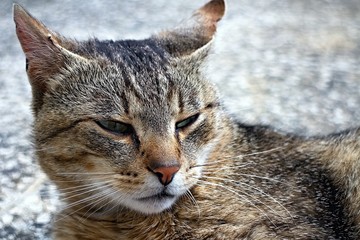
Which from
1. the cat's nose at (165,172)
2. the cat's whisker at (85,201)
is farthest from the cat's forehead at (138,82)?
the cat's whisker at (85,201)

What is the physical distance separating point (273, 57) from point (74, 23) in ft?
5.23

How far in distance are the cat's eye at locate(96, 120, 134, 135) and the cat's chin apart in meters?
0.24

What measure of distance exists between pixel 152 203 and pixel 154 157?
180 mm

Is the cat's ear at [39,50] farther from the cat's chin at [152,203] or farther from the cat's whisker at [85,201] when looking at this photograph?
the cat's chin at [152,203]

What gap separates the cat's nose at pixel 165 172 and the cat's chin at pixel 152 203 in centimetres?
8

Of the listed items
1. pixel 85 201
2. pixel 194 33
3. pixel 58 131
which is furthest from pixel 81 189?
pixel 194 33

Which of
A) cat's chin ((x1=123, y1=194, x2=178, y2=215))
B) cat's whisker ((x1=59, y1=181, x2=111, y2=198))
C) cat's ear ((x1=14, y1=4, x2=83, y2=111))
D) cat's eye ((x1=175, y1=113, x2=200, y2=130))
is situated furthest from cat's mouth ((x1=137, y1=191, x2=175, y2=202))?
cat's ear ((x1=14, y1=4, x2=83, y2=111))

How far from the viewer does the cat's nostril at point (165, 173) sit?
6.93 feet

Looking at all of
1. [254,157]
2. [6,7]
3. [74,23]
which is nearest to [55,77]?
[254,157]

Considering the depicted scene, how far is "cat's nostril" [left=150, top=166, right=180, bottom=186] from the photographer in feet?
6.93

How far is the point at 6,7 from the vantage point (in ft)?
17.5

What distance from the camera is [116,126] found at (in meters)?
A: 2.25

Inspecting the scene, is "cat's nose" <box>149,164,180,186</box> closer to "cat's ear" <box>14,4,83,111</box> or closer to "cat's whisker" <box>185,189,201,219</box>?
"cat's whisker" <box>185,189,201,219</box>

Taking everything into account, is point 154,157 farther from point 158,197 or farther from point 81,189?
point 81,189
